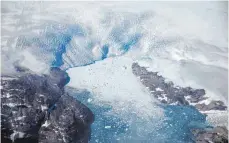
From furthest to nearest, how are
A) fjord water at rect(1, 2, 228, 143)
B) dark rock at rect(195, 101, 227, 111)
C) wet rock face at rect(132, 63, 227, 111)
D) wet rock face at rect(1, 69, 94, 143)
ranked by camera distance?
wet rock face at rect(132, 63, 227, 111) < dark rock at rect(195, 101, 227, 111) < fjord water at rect(1, 2, 228, 143) < wet rock face at rect(1, 69, 94, 143)

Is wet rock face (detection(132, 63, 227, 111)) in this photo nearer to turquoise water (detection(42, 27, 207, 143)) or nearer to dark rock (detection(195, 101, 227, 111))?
dark rock (detection(195, 101, 227, 111))

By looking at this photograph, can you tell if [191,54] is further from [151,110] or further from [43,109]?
[43,109]

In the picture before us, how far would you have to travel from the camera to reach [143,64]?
45.3 m

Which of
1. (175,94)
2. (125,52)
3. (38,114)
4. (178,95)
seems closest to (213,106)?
(178,95)

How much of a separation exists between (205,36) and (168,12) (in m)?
8.48

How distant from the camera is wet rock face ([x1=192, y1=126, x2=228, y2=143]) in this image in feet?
97.2

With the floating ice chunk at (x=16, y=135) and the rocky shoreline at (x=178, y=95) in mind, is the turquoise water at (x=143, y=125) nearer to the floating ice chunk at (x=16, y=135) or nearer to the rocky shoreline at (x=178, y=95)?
the rocky shoreline at (x=178, y=95)

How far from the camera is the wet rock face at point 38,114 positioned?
2710cm

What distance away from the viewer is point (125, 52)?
163 ft

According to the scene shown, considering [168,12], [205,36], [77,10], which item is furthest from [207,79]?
[77,10]

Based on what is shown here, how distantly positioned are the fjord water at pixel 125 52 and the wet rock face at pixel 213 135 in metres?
1.31

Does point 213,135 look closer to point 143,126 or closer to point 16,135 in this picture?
point 143,126

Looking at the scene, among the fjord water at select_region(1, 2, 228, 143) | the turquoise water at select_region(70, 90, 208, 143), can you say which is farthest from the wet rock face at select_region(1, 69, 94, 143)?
the fjord water at select_region(1, 2, 228, 143)

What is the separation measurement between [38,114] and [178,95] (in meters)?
18.2
